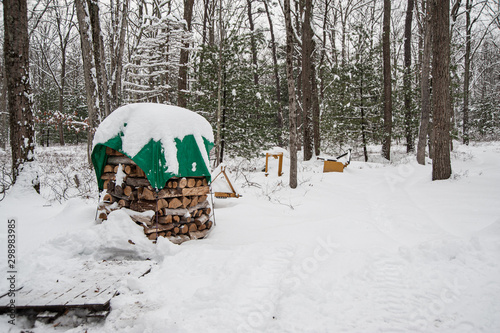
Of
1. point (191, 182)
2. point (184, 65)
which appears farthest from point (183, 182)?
point (184, 65)

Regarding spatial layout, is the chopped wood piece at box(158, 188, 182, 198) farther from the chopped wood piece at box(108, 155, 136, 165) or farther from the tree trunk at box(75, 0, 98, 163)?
the tree trunk at box(75, 0, 98, 163)

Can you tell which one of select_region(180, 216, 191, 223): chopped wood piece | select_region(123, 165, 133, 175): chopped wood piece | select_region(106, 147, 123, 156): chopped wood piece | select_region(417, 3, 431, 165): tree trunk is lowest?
select_region(180, 216, 191, 223): chopped wood piece

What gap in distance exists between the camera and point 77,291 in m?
2.48

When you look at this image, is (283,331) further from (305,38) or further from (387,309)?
(305,38)

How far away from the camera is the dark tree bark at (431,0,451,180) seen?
22.0 feet

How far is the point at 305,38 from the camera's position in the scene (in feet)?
37.3

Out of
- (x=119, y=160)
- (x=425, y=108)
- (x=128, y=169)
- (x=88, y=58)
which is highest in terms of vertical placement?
(x=88, y=58)

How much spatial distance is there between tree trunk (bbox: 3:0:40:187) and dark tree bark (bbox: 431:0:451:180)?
32.2 feet

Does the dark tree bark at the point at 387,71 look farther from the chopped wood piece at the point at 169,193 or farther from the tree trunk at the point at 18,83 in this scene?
the tree trunk at the point at 18,83

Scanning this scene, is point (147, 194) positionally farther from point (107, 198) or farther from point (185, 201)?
point (107, 198)

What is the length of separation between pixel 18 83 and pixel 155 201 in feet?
15.5

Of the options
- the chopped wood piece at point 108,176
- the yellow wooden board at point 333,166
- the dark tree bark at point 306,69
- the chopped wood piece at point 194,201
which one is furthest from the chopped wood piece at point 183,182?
the dark tree bark at point 306,69

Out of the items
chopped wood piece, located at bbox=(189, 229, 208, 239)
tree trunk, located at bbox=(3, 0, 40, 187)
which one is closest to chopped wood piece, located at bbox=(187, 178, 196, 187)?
chopped wood piece, located at bbox=(189, 229, 208, 239)

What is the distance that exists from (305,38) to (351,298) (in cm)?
1129
